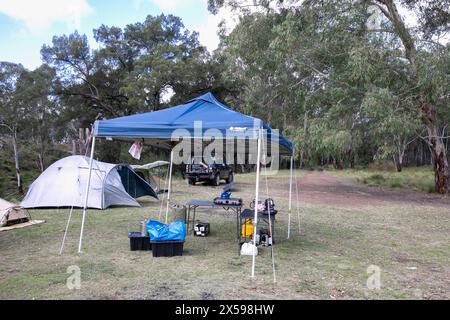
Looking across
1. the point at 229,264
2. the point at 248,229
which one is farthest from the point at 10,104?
the point at 229,264

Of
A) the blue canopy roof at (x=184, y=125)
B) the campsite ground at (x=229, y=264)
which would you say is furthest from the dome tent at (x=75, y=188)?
the blue canopy roof at (x=184, y=125)

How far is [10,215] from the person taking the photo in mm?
8180

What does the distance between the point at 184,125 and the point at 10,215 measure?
4.81 metres

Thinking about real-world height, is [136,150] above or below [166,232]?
above

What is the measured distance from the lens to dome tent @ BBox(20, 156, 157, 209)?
10.5m

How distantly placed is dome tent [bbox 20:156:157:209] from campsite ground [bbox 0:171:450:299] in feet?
4.41

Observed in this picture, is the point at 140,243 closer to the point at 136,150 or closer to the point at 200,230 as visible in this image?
the point at 200,230

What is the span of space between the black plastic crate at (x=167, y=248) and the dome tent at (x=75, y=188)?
512cm

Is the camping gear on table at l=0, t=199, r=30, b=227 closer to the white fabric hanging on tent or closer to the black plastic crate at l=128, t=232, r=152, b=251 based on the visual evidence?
the white fabric hanging on tent

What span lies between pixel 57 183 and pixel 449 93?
12414 millimetres

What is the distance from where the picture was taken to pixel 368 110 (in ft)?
41.2

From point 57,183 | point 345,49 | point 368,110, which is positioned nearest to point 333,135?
point 368,110

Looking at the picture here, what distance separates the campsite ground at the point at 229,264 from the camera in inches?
172
